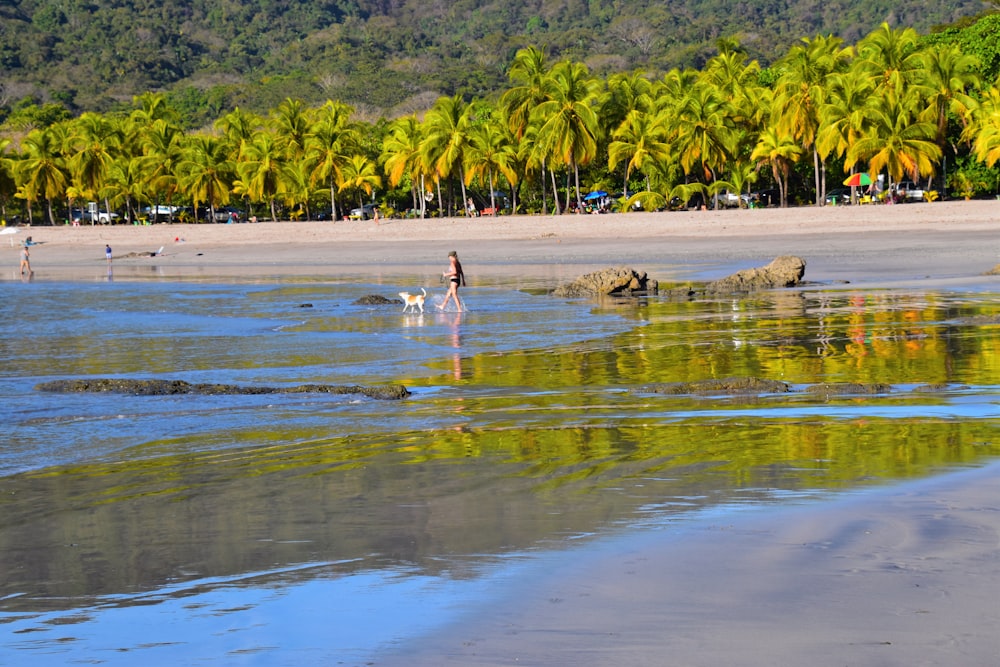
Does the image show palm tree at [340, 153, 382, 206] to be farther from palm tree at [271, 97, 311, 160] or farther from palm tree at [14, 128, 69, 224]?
A: palm tree at [14, 128, 69, 224]

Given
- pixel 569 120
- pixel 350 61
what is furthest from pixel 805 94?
pixel 350 61

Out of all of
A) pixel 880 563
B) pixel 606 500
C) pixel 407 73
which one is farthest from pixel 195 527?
pixel 407 73

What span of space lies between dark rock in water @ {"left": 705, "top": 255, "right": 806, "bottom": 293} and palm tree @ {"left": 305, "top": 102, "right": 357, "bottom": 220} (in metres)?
48.8

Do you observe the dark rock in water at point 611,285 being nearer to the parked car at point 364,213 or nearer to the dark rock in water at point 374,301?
the dark rock in water at point 374,301

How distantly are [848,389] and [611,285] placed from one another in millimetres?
13650

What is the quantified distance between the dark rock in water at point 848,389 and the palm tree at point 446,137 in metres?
55.7

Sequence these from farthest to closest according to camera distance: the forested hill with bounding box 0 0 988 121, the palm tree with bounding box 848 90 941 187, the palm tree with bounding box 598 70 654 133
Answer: the forested hill with bounding box 0 0 988 121 < the palm tree with bounding box 598 70 654 133 < the palm tree with bounding box 848 90 941 187

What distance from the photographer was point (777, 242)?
133ft

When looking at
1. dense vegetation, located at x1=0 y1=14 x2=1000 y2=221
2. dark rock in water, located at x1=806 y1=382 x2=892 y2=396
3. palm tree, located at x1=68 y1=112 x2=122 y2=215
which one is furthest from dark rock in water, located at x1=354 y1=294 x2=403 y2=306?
palm tree, located at x1=68 y1=112 x2=122 y2=215

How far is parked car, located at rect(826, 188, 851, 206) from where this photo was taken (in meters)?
62.0

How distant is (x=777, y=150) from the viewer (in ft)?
186

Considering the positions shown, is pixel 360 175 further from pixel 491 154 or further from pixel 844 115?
pixel 844 115

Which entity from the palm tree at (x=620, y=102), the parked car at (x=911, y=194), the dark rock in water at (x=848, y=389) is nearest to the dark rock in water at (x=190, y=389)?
the dark rock in water at (x=848, y=389)

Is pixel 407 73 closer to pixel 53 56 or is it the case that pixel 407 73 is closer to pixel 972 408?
pixel 53 56
